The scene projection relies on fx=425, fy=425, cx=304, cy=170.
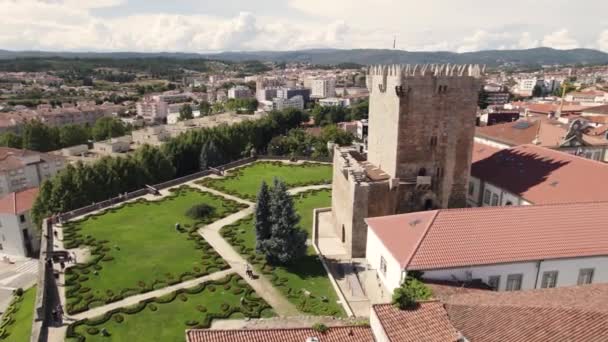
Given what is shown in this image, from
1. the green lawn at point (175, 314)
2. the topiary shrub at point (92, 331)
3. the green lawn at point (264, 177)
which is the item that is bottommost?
the green lawn at point (264, 177)

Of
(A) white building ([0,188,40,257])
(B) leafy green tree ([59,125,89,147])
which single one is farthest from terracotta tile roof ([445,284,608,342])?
(B) leafy green tree ([59,125,89,147])

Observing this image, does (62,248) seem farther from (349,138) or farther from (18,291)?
(349,138)

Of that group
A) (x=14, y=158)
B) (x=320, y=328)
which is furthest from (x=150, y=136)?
(x=320, y=328)

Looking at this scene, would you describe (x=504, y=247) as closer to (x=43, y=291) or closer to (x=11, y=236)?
(x=43, y=291)

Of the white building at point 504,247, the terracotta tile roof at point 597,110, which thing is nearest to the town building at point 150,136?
the white building at point 504,247

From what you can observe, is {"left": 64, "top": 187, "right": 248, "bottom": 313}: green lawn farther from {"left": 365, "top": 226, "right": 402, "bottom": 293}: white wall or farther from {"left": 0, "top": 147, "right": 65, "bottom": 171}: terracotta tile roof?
{"left": 0, "top": 147, "right": 65, "bottom": 171}: terracotta tile roof

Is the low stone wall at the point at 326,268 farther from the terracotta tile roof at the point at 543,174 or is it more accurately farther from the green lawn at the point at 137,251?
the terracotta tile roof at the point at 543,174
